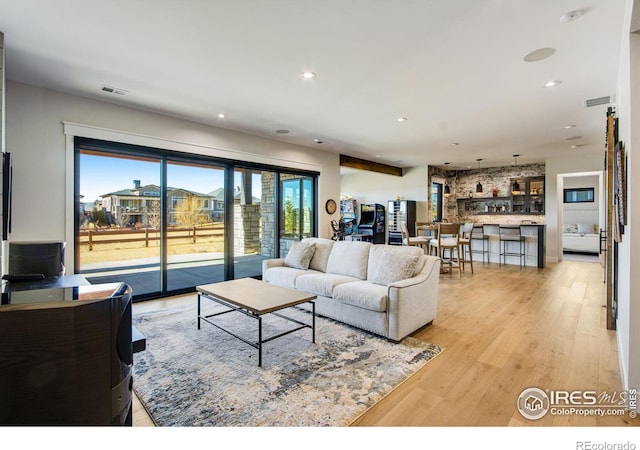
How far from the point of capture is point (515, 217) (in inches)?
371

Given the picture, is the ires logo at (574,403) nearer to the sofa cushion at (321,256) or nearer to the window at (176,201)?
the sofa cushion at (321,256)

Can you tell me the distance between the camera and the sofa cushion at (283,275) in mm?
4039

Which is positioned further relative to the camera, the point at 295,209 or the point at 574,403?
the point at 295,209

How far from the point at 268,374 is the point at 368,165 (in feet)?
22.6

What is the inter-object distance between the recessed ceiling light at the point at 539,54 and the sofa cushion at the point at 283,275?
3.34 metres

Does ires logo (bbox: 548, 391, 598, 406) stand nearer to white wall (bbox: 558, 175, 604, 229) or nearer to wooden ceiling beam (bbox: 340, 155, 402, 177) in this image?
wooden ceiling beam (bbox: 340, 155, 402, 177)

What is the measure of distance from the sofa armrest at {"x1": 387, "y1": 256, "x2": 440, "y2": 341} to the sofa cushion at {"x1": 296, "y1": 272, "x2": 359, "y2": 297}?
2.40ft

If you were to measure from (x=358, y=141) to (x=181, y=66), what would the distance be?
154 inches

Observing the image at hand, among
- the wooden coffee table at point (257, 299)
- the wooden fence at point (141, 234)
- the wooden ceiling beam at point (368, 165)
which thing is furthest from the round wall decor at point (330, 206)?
the wooden coffee table at point (257, 299)

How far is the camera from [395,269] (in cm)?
332

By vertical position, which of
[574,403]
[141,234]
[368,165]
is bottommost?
[574,403]

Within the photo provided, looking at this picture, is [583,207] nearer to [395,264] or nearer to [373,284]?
[395,264]

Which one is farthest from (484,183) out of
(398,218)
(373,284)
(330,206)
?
(373,284)

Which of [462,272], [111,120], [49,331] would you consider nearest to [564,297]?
[462,272]
